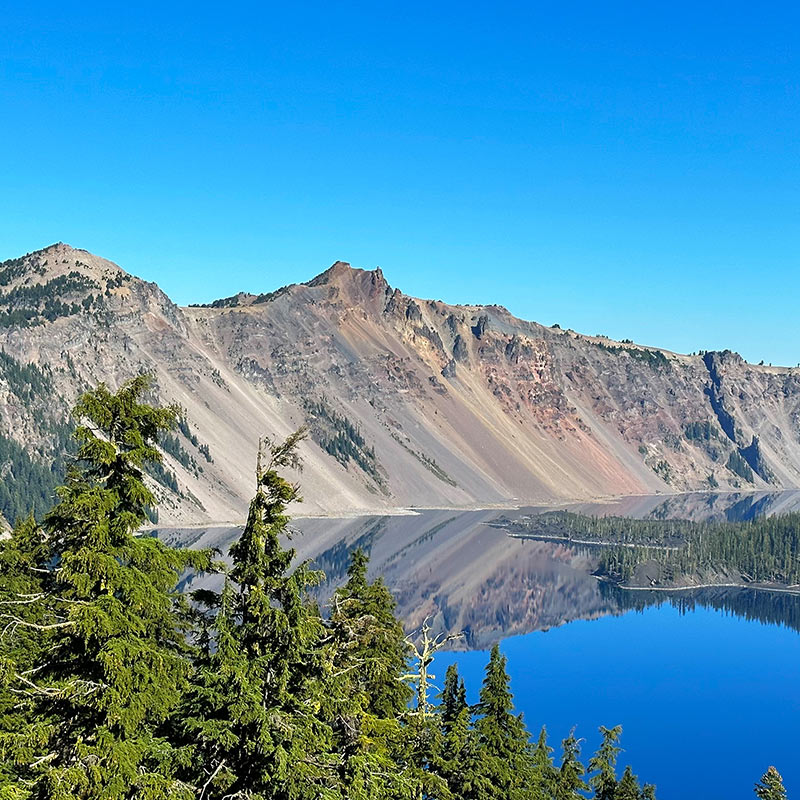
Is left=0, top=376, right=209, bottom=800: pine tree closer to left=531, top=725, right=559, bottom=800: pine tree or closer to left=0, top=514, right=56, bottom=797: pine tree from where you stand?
left=0, top=514, right=56, bottom=797: pine tree

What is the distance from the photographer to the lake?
88000mm

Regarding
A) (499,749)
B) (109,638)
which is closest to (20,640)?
(109,638)

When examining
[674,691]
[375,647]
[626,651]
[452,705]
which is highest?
[375,647]

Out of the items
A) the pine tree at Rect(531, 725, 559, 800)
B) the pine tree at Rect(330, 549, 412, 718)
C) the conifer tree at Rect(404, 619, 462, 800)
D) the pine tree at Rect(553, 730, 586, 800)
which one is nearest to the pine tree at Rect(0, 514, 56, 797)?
the pine tree at Rect(330, 549, 412, 718)

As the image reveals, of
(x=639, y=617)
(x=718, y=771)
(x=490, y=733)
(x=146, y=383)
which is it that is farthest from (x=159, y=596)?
(x=639, y=617)

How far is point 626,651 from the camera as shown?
128m

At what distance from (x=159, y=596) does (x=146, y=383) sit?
4272mm

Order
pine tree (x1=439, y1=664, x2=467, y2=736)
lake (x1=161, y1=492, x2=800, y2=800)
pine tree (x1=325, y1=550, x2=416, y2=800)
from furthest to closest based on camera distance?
lake (x1=161, y1=492, x2=800, y2=800) < pine tree (x1=439, y1=664, x2=467, y2=736) < pine tree (x1=325, y1=550, x2=416, y2=800)

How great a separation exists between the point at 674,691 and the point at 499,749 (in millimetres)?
89867

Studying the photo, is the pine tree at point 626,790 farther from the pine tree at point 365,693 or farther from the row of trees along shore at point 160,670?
the row of trees along shore at point 160,670

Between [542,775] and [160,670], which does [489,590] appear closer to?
[542,775]

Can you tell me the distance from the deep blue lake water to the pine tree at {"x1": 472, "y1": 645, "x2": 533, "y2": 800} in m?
55.1

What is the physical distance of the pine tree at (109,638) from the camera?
→ 48.3 feet

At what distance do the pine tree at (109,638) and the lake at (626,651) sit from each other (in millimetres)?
42326
